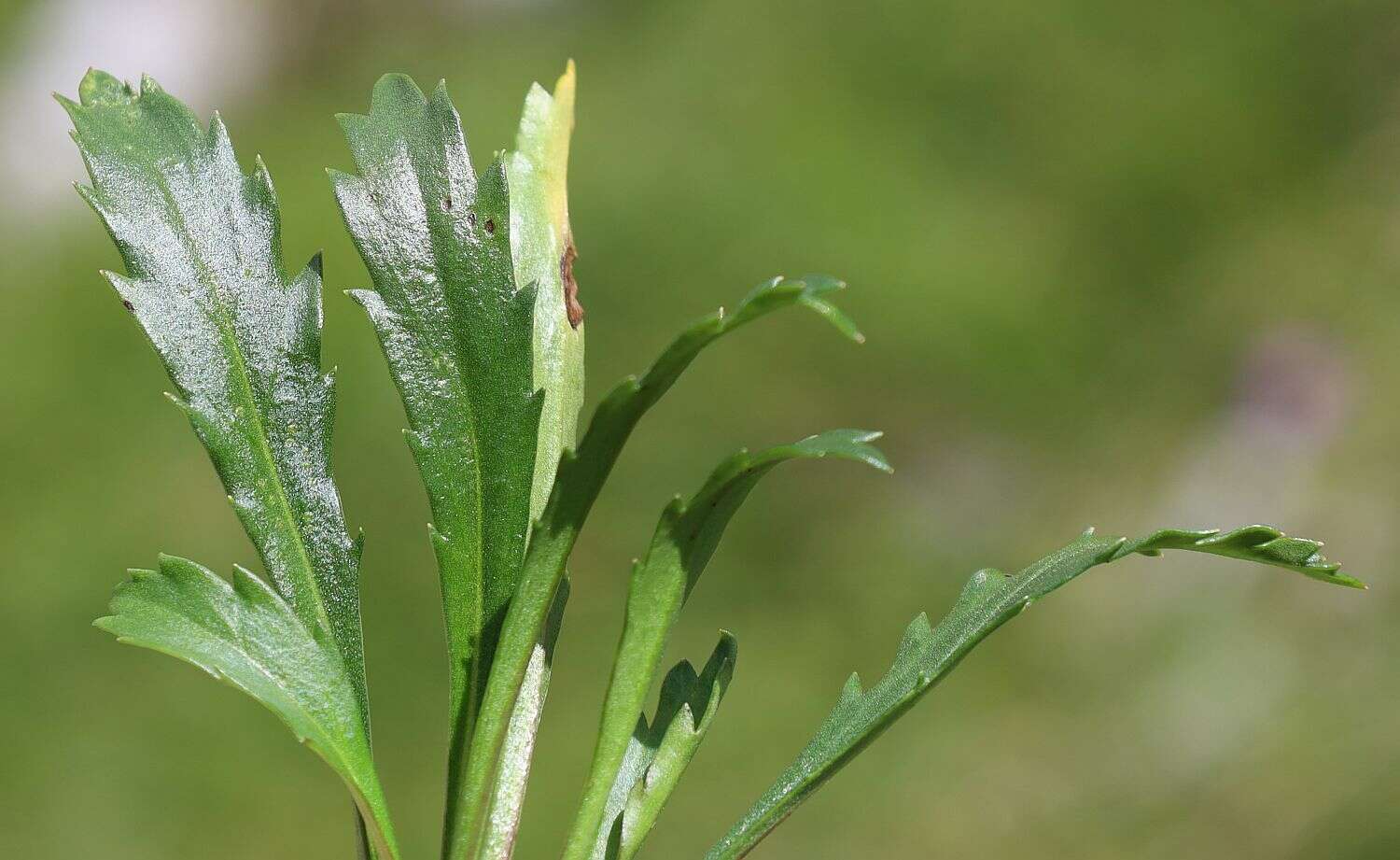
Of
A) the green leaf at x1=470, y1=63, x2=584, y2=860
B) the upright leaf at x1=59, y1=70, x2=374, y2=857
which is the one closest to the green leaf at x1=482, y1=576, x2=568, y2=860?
the green leaf at x1=470, y1=63, x2=584, y2=860

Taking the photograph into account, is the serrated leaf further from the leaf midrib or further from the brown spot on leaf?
the brown spot on leaf

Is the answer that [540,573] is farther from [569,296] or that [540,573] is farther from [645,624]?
[569,296]

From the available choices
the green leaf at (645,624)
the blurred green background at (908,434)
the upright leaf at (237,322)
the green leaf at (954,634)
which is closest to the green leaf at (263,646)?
the upright leaf at (237,322)

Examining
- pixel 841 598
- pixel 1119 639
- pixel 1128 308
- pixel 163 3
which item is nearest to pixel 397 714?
pixel 841 598

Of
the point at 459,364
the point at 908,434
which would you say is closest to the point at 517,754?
the point at 459,364

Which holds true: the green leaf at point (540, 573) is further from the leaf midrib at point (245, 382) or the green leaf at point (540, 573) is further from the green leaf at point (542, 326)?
the leaf midrib at point (245, 382)

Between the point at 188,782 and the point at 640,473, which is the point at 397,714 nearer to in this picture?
the point at 188,782

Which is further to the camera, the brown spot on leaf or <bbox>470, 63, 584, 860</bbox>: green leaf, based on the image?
the brown spot on leaf
